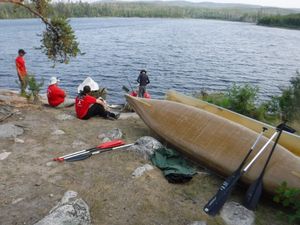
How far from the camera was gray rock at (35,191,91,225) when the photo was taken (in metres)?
5.44

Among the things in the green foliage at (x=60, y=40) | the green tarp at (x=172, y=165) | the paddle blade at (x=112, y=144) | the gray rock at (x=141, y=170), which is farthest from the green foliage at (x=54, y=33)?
the gray rock at (x=141, y=170)

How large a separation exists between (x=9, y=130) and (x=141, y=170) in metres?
4.16

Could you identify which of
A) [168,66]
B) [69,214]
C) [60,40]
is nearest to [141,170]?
[69,214]

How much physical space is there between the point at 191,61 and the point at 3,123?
96.7ft

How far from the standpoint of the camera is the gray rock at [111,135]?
365 inches

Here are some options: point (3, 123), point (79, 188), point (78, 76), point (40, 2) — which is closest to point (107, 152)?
point (79, 188)

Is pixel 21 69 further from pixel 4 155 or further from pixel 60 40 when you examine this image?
pixel 4 155

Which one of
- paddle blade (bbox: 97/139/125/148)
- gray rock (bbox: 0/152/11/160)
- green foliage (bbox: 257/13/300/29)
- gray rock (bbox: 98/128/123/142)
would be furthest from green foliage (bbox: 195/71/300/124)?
green foliage (bbox: 257/13/300/29)

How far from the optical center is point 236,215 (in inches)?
247

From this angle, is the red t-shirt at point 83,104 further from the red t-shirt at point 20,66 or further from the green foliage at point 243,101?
the green foliage at point 243,101

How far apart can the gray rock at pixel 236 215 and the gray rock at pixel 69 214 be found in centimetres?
255

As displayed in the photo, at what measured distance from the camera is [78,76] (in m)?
28.4

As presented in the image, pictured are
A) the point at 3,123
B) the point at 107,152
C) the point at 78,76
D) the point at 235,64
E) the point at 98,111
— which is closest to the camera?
the point at 107,152

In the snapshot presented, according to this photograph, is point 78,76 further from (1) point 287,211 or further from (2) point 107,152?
(1) point 287,211
